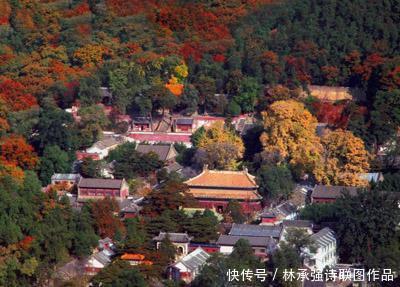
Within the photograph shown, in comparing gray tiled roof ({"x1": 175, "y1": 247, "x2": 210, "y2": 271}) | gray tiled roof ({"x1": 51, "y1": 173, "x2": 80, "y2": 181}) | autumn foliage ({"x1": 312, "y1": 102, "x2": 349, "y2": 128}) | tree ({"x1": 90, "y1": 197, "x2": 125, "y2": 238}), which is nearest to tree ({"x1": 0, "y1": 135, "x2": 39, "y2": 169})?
gray tiled roof ({"x1": 51, "y1": 173, "x2": 80, "y2": 181})

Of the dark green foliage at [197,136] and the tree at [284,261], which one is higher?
the tree at [284,261]

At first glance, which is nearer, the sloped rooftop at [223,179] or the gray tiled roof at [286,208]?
the gray tiled roof at [286,208]

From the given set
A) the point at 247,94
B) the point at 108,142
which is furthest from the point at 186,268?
the point at 247,94

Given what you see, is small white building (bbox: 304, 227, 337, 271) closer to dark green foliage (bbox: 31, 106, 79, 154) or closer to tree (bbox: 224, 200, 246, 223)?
tree (bbox: 224, 200, 246, 223)

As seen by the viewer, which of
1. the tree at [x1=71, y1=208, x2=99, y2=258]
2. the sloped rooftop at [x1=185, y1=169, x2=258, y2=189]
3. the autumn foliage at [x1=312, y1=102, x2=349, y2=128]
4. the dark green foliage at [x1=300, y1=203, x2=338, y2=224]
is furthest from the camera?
the autumn foliage at [x1=312, y1=102, x2=349, y2=128]

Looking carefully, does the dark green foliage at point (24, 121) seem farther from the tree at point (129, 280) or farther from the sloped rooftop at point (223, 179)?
the tree at point (129, 280)

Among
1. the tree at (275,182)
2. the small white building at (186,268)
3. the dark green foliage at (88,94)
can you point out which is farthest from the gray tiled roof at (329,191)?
the dark green foliage at (88,94)
